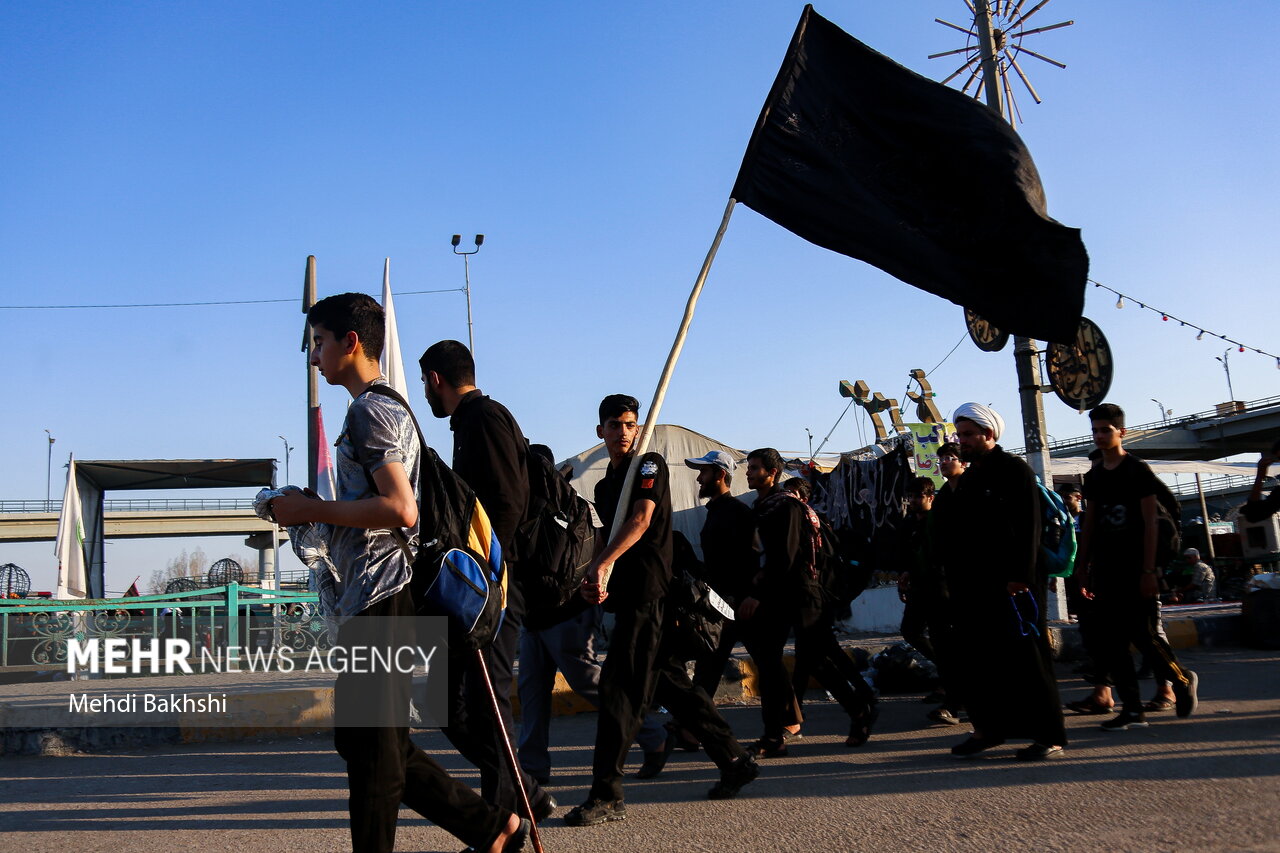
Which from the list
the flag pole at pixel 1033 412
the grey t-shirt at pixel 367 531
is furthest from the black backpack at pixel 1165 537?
the flag pole at pixel 1033 412

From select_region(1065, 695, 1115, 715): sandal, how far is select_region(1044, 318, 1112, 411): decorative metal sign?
6335 mm

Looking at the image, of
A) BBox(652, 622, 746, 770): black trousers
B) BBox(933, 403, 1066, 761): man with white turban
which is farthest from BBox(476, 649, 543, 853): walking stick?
BBox(933, 403, 1066, 761): man with white turban

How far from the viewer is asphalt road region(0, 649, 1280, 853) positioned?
3.61 meters

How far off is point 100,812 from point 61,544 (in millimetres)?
12167

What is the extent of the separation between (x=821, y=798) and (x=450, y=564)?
226 cm

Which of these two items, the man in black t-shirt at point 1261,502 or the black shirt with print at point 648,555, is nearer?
the black shirt with print at point 648,555

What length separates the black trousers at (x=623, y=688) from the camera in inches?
160

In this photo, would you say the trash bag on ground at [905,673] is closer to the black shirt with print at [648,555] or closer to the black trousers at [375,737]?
the black shirt with print at [648,555]

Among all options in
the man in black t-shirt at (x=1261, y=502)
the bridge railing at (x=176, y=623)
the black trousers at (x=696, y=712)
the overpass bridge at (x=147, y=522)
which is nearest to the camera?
the black trousers at (x=696, y=712)

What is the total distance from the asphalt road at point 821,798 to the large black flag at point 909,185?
210 cm

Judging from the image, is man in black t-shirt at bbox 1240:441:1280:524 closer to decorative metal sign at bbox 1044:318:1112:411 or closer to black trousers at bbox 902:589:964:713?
black trousers at bbox 902:589:964:713

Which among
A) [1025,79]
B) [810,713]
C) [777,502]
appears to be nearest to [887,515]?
[1025,79]

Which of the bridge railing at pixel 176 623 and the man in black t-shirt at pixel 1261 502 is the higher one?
the man in black t-shirt at pixel 1261 502

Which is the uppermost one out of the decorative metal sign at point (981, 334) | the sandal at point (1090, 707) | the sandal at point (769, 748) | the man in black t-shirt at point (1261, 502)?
the decorative metal sign at point (981, 334)
